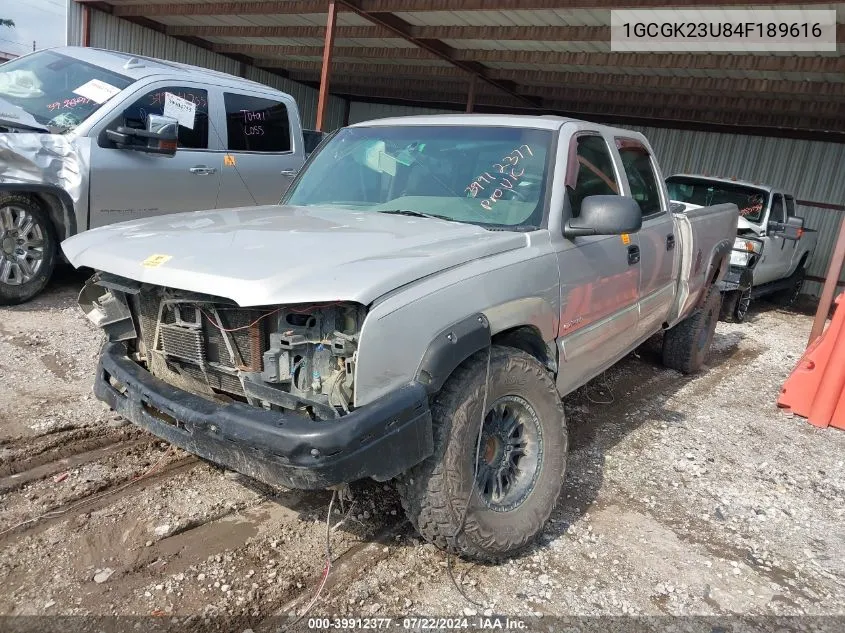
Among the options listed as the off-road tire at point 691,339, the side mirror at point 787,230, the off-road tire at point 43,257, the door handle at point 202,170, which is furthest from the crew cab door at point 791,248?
the off-road tire at point 43,257

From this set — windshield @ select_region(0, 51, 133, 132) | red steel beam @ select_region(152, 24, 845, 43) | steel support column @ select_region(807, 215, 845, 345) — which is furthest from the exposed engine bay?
red steel beam @ select_region(152, 24, 845, 43)

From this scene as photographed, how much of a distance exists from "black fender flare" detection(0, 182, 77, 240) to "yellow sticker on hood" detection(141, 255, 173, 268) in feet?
10.9

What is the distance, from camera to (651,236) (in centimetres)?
439

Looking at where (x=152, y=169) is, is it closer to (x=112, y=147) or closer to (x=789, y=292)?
(x=112, y=147)

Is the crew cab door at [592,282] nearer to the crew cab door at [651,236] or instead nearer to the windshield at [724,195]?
the crew cab door at [651,236]

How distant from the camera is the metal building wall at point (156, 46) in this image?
12961 mm

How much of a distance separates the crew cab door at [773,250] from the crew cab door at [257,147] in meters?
6.30

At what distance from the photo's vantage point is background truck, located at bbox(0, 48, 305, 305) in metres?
5.28

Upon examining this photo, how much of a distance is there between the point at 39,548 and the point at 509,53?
34.7 feet

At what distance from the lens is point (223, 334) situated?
254 centimetres

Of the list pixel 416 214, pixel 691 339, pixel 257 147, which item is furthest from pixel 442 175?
pixel 257 147

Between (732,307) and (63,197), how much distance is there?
7964 millimetres

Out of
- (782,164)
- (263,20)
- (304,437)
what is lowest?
(304,437)

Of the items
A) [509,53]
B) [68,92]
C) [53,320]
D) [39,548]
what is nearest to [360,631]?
[39,548]
